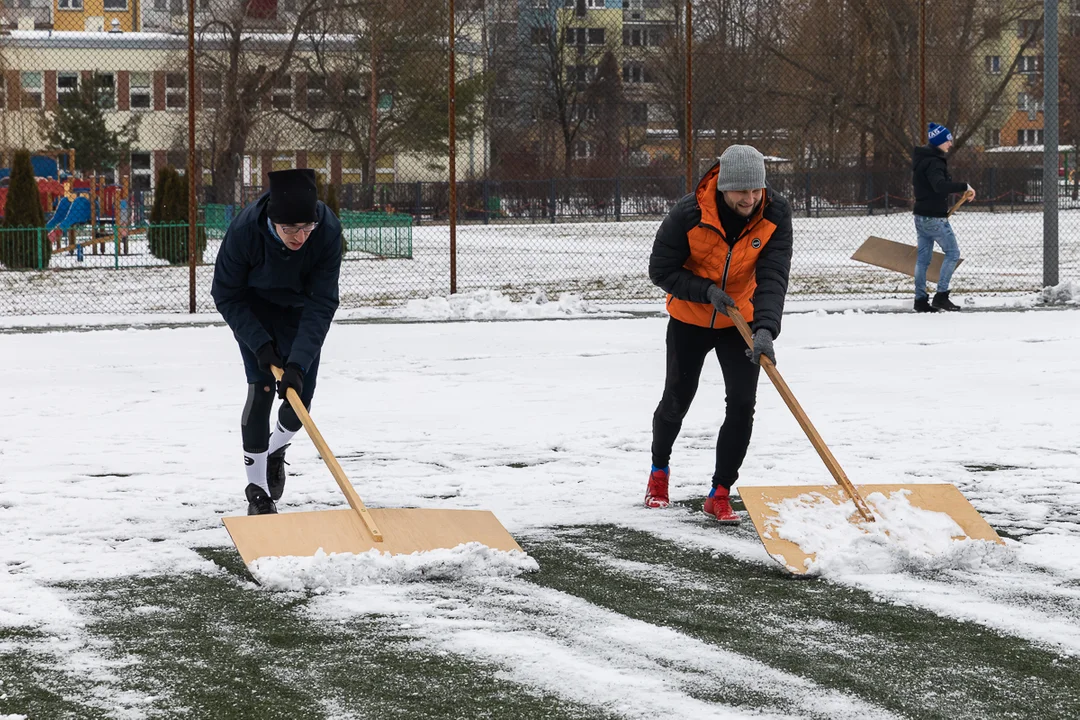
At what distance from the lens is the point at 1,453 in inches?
277

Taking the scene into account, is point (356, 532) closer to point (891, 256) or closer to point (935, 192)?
point (935, 192)

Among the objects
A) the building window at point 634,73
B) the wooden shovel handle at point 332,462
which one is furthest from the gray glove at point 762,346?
the building window at point 634,73

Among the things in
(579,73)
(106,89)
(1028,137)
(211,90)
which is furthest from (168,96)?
(1028,137)

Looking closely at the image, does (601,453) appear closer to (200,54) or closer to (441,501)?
(441,501)

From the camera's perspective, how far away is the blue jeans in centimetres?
1300

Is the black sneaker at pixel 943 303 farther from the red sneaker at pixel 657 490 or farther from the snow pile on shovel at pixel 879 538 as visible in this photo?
the snow pile on shovel at pixel 879 538

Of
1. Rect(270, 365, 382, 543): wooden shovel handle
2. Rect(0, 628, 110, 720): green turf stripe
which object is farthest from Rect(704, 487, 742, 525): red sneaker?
Rect(0, 628, 110, 720): green turf stripe

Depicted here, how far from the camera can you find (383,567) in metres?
4.73

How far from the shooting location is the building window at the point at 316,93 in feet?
102

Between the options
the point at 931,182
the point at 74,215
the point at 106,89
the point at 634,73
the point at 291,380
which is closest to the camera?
the point at 291,380

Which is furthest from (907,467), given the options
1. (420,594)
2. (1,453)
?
(1,453)

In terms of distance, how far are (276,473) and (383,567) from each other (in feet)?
4.44

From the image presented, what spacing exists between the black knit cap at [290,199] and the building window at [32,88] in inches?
1314

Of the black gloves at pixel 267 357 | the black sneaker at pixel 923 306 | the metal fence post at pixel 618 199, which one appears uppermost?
the metal fence post at pixel 618 199
